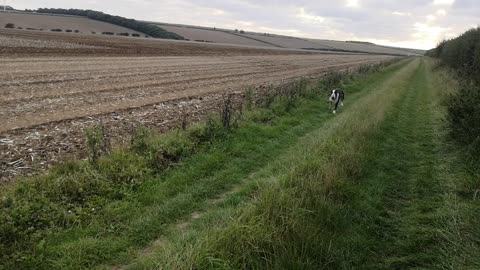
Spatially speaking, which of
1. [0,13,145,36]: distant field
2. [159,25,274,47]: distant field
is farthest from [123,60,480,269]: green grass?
[159,25,274,47]: distant field

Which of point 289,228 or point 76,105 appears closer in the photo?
point 289,228

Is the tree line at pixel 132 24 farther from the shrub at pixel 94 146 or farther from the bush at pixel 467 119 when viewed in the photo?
the shrub at pixel 94 146

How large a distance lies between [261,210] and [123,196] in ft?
8.82

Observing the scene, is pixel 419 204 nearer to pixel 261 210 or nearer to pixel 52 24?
pixel 261 210

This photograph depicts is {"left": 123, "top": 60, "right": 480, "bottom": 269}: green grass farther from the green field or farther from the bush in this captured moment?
the bush

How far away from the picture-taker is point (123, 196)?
21.7ft

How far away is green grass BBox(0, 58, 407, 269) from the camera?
4.90 m

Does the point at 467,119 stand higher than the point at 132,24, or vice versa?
the point at 132,24

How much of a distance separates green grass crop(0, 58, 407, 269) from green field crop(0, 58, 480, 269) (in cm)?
2

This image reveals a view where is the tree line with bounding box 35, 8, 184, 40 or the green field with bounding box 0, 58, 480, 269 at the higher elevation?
the tree line with bounding box 35, 8, 184, 40

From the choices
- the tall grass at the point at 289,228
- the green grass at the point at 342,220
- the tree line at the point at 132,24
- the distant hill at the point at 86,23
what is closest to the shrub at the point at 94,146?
the green grass at the point at 342,220

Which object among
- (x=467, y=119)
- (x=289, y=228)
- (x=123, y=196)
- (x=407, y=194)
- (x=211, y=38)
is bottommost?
(x=123, y=196)

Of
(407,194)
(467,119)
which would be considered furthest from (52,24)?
(407,194)

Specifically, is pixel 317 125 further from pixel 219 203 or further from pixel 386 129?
pixel 219 203
